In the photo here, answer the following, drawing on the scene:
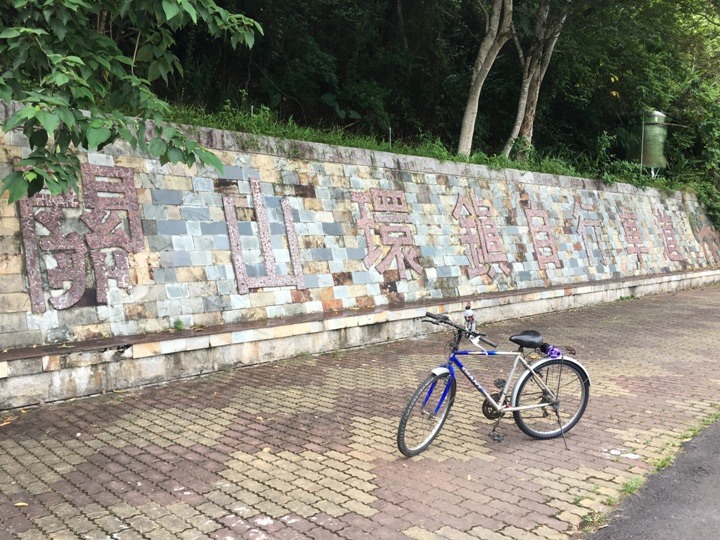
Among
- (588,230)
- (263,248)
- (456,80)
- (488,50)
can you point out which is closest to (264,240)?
(263,248)

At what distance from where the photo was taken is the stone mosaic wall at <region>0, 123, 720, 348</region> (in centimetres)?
605

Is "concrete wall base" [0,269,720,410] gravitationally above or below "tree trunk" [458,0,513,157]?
below

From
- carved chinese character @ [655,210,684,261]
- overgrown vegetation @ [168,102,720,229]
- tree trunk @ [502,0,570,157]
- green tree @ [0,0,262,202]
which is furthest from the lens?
carved chinese character @ [655,210,684,261]

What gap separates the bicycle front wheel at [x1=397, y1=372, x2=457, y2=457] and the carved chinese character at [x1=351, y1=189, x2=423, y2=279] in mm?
4700

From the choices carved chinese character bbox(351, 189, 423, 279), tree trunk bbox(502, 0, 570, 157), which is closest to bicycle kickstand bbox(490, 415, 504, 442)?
carved chinese character bbox(351, 189, 423, 279)

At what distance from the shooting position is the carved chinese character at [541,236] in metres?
12.1

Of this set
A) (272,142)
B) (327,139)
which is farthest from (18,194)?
(327,139)

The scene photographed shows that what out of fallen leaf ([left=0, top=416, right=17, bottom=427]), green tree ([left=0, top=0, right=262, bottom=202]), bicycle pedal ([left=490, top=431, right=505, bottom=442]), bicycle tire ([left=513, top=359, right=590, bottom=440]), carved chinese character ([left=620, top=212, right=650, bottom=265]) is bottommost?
bicycle pedal ([left=490, top=431, right=505, bottom=442])

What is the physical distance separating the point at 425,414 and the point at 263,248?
13.7 ft

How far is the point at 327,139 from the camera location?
937cm

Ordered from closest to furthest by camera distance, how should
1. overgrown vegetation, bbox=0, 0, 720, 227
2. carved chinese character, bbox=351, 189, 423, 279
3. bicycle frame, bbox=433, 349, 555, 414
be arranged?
bicycle frame, bbox=433, 349, 555, 414 → carved chinese character, bbox=351, 189, 423, 279 → overgrown vegetation, bbox=0, 0, 720, 227

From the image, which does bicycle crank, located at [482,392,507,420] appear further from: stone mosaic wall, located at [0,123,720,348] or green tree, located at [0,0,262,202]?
stone mosaic wall, located at [0,123,720,348]

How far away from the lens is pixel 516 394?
439 cm

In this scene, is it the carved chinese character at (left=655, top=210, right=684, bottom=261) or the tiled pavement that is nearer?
the tiled pavement
